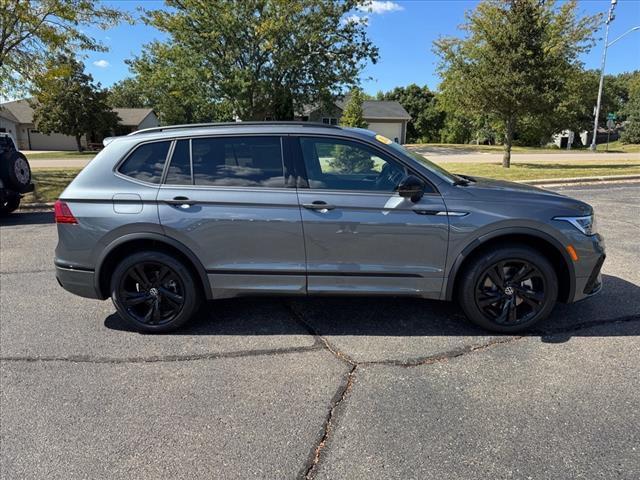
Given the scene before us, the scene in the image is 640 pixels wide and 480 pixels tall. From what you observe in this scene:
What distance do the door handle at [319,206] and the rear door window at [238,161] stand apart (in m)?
0.30

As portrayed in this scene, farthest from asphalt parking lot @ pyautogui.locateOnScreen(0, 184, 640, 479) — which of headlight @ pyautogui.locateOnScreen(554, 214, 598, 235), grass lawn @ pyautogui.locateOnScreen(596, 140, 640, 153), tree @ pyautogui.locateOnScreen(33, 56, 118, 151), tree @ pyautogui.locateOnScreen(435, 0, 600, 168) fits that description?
grass lawn @ pyautogui.locateOnScreen(596, 140, 640, 153)

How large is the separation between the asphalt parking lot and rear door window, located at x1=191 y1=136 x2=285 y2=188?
1.33m

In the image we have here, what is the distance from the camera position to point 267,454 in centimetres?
244

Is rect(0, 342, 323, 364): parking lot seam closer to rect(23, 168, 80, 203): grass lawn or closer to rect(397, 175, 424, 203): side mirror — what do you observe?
rect(397, 175, 424, 203): side mirror

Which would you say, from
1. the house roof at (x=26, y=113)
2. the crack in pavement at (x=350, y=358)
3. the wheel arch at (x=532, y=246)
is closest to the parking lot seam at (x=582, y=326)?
the crack in pavement at (x=350, y=358)

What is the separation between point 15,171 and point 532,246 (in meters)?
9.12

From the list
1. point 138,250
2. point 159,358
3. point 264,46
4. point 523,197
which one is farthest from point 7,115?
point 523,197

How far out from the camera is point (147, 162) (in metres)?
3.82

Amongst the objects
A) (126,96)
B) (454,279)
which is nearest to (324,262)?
(454,279)

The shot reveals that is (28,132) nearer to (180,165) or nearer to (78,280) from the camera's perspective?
(78,280)

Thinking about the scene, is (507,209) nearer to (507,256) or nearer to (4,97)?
(507,256)

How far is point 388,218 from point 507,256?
1.03 metres

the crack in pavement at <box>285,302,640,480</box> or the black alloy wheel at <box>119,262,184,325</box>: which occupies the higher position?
the black alloy wheel at <box>119,262,184,325</box>

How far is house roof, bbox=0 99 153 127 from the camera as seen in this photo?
46.9 metres
